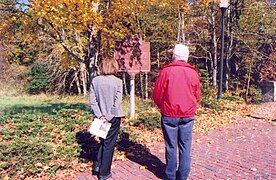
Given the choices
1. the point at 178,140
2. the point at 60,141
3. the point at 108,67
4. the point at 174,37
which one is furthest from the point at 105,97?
the point at 174,37

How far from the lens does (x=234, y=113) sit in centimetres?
982

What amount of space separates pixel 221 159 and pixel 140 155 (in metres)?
1.62

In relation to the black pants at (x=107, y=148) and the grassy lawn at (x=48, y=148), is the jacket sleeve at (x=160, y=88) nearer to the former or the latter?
the black pants at (x=107, y=148)

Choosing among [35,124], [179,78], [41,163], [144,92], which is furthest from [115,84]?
[144,92]

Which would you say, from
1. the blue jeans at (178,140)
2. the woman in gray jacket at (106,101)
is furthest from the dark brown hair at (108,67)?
the blue jeans at (178,140)

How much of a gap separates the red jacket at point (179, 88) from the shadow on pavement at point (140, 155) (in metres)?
1.29

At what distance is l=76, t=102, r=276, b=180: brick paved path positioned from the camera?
173 inches

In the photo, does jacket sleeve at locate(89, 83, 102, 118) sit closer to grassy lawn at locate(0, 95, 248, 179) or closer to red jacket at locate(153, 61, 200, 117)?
red jacket at locate(153, 61, 200, 117)

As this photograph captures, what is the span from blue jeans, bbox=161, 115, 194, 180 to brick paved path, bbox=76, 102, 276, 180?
1.42 feet

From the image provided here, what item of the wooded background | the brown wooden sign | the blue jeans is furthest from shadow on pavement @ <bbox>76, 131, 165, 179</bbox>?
the wooded background

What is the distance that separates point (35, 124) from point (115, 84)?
3670 millimetres

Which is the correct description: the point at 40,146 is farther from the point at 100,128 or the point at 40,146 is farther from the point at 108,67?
the point at 108,67

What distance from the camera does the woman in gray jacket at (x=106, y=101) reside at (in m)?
4.20

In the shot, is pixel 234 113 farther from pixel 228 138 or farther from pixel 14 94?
pixel 14 94
